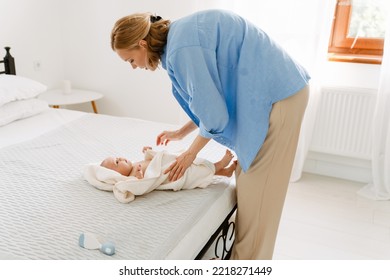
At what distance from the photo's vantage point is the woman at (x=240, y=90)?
142 cm

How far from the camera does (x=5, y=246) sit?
125cm

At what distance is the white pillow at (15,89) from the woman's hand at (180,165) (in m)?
1.32

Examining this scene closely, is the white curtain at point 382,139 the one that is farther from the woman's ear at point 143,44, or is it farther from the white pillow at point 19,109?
the white pillow at point 19,109

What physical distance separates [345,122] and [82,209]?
7.01 feet

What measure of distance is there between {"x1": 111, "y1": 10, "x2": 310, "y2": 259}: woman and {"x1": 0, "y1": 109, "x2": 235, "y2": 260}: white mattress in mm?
168

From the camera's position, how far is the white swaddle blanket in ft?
5.08

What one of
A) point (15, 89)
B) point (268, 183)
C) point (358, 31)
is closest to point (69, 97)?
point (15, 89)

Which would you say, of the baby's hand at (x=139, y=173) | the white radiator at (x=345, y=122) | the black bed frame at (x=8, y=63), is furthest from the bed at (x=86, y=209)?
the white radiator at (x=345, y=122)

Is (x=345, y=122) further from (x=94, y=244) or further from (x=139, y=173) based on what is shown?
(x=94, y=244)

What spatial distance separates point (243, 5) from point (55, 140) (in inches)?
65.3

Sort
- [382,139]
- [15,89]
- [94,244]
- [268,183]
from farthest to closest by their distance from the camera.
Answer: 1. [382,139]
2. [15,89]
3. [268,183]
4. [94,244]

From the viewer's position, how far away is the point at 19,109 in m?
2.47
